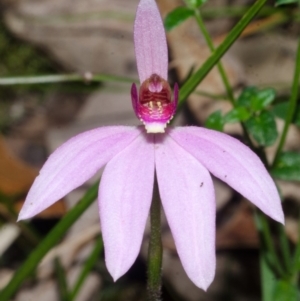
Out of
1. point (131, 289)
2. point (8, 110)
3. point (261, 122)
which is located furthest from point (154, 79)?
point (8, 110)

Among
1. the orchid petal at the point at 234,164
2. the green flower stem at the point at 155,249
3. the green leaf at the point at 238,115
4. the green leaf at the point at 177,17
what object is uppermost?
the green leaf at the point at 177,17

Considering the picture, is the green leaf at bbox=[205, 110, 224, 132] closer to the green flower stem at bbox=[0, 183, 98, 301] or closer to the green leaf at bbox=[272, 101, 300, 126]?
the green leaf at bbox=[272, 101, 300, 126]

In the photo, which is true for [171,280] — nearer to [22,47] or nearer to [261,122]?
[261,122]

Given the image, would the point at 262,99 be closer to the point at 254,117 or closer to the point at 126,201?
the point at 254,117

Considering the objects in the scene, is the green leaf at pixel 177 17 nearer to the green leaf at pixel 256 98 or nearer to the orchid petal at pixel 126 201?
the green leaf at pixel 256 98

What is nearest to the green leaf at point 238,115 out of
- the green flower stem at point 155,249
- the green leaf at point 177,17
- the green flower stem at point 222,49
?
the green flower stem at point 222,49

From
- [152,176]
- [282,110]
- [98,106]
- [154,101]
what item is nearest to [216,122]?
[282,110]

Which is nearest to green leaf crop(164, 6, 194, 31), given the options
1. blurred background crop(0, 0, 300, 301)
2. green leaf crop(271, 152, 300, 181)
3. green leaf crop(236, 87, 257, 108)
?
blurred background crop(0, 0, 300, 301)
